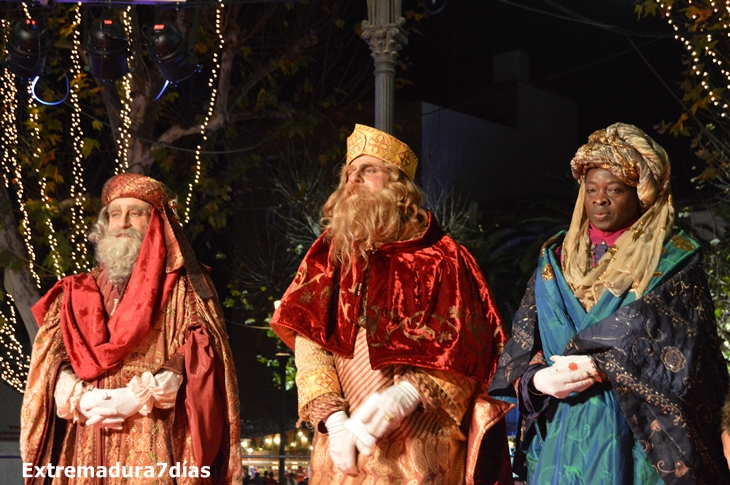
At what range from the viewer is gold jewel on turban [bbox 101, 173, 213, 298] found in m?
5.12

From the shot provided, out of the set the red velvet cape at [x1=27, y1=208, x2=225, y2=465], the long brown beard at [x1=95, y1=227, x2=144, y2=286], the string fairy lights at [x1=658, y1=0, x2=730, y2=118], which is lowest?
the red velvet cape at [x1=27, y1=208, x2=225, y2=465]

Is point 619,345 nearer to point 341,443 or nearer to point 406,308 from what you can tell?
point 406,308

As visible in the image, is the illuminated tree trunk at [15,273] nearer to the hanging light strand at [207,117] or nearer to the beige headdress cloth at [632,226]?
the hanging light strand at [207,117]

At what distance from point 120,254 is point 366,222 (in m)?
1.29

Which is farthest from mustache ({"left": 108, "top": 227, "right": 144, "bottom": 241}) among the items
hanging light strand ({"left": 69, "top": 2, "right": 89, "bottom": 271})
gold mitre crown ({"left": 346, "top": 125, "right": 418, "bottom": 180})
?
hanging light strand ({"left": 69, "top": 2, "right": 89, "bottom": 271})

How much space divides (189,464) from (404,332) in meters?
1.31

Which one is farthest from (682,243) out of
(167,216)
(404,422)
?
(167,216)

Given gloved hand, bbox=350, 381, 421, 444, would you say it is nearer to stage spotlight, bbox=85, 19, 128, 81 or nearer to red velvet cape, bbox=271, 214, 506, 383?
red velvet cape, bbox=271, 214, 506, 383

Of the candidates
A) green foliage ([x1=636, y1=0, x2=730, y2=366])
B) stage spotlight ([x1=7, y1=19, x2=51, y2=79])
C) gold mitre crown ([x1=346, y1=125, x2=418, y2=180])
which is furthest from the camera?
green foliage ([x1=636, y1=0, x2=730, y2=366])

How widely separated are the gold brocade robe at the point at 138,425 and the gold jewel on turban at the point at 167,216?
0.20 ft

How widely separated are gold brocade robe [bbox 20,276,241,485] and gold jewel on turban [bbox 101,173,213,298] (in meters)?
0.06

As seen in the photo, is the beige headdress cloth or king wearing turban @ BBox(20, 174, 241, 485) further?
king wearing turban @ BBox(20, 174, 241, 485)

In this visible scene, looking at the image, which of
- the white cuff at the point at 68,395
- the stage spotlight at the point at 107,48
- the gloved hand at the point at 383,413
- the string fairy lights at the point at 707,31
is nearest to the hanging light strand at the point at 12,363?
the stage spotlight at the point at 107,48

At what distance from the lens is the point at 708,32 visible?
326 inches
